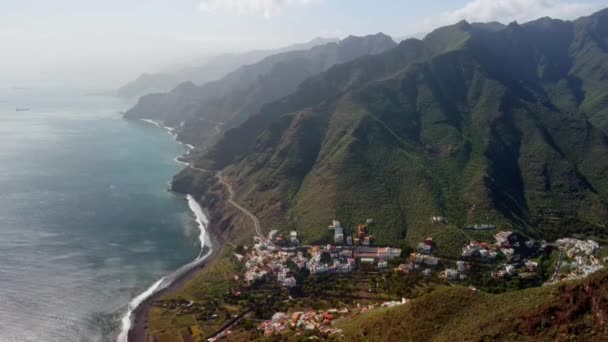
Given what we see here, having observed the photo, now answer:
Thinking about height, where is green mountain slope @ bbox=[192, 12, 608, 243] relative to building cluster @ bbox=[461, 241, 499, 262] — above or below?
above

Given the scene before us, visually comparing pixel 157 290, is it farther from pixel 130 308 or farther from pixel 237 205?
pixel 237 205

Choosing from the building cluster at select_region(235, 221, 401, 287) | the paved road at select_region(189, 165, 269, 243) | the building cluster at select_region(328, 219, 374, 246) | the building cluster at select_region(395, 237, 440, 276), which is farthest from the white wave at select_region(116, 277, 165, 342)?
the building cluster at select_region(395, 237, 440, 276)

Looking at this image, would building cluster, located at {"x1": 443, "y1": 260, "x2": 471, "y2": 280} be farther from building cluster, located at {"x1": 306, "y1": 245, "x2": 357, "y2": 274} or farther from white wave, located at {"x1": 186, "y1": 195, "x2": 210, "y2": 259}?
white wave, located at {"x1": 186, "y1": 195, "x2": 210, "y2": 259}

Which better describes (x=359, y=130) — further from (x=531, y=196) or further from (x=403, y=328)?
(x=403, y=328)

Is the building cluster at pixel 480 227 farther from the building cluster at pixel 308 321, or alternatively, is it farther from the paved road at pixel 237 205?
the paved road at pixel 237 205

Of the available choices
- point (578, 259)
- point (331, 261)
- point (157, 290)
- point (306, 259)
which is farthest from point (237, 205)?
point (578, 259)

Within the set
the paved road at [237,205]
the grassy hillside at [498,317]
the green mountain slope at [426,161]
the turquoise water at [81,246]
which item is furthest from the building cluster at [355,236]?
the grassy hillside at [498,317]
